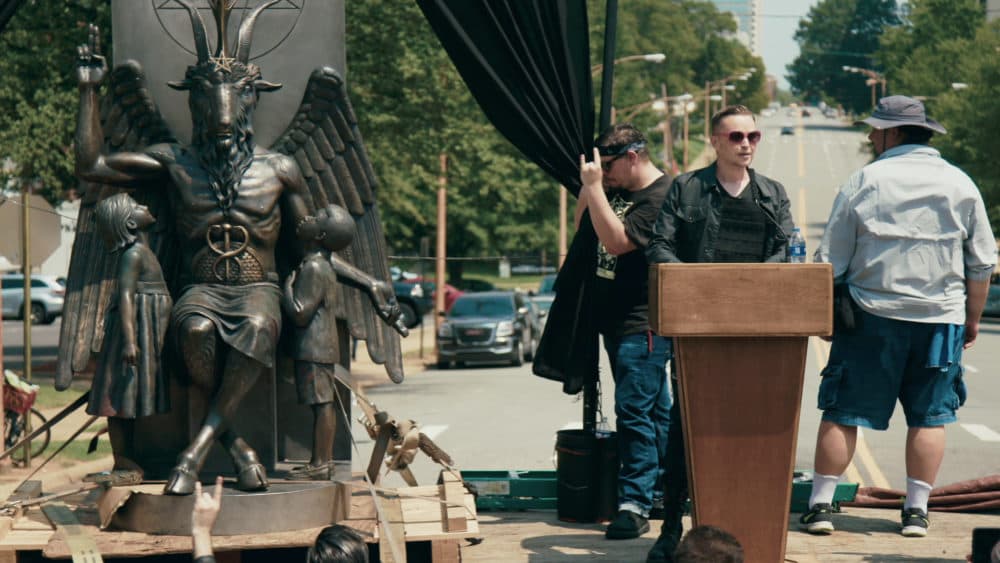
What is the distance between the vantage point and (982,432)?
15812 millimetres

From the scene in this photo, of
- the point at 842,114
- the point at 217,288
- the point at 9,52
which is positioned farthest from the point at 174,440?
the point at 842,114

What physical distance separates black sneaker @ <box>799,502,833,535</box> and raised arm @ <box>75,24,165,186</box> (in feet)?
11.3

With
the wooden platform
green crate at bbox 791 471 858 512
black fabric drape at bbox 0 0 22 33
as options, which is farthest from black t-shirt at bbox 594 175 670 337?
black fabric drape at bbox 0 0 22 33

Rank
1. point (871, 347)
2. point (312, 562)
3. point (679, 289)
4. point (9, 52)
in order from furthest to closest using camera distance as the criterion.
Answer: point (9, 52) → point (871, 347) → point (679, 289) → point (312, 562)

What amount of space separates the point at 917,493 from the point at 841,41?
558 feet

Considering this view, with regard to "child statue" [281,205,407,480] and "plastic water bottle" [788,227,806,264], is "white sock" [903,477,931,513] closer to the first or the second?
"plastic water bottle" [788,227,806,264]

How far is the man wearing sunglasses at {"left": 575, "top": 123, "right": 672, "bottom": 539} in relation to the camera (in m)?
7.30

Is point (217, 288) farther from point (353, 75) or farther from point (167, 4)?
point (353, 75)

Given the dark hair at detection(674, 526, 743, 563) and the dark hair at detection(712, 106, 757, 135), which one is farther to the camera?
the dark hair at detection(712, 106, 757, 135)

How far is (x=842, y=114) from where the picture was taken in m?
168

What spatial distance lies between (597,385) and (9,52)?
1649 cm

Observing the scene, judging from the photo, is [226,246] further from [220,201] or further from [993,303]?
[993,303]

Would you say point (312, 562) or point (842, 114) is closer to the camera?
point (312, 562)

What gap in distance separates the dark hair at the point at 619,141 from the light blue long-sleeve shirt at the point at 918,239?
114 cm
